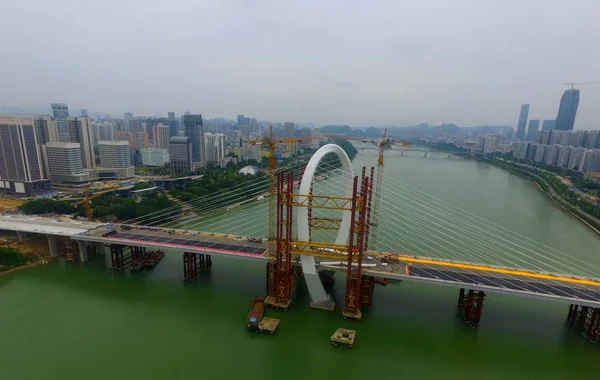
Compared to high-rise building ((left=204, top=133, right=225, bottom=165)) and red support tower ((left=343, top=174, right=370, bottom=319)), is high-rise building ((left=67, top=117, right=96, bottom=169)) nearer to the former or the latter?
high-rise building ((left=204, top=133, right=225, bottom=165))

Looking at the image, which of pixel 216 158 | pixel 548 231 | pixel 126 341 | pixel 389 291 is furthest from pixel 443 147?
pixel 126 341

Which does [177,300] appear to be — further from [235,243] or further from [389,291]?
[389,291]

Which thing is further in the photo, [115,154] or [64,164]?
[115,154]

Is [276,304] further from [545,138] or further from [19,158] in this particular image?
[545,138]

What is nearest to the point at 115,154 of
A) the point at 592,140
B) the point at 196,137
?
the point at 196,137

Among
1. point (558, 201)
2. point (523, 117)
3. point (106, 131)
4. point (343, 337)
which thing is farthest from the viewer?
point (523, 117)

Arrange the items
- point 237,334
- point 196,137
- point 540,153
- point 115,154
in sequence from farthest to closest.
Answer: point 540,153
point 196,137
point 115,154
point 237,334

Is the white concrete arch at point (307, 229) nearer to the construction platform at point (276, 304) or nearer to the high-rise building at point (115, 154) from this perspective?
the construction platform at point (276, 304)
